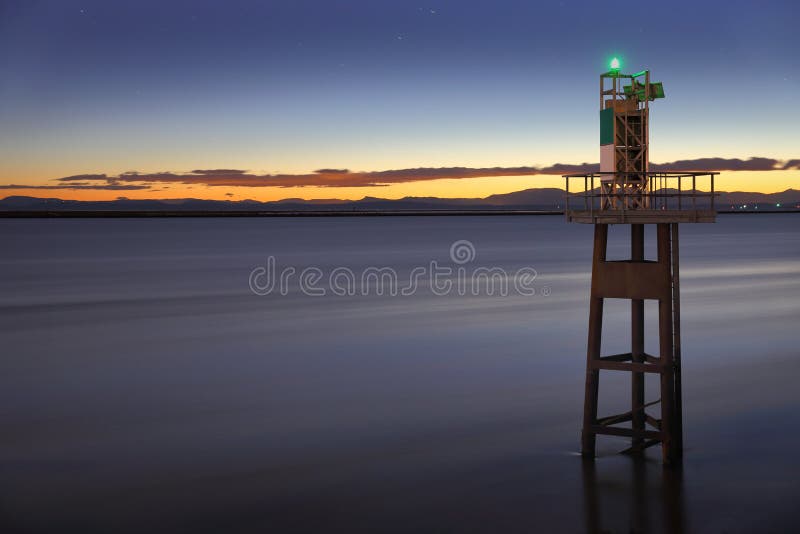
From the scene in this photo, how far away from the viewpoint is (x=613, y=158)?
13.5m

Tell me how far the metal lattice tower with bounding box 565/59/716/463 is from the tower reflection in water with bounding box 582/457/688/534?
32 cm

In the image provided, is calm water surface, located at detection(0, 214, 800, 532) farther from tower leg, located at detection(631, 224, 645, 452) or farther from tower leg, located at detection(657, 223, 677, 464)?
tower leg, located at detection(657, 223, 677, 464)

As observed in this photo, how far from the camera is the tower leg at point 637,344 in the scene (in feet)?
45.4

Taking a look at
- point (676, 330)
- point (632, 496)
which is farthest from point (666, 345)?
point (632, 496)

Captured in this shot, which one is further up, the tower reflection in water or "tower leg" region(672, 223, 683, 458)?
"tower leg" region(672, 223, 683, 458)

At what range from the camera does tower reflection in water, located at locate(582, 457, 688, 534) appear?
12.0 metres

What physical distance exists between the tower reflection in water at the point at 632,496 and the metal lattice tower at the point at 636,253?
318mm

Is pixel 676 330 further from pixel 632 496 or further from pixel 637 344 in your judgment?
pixel 632 496

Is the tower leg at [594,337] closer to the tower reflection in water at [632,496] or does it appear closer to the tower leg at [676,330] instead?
the tower reflection in water at [632,496]

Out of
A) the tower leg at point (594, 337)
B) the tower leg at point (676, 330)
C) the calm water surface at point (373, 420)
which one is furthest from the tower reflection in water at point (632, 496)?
the tower leg at point (594, 337)

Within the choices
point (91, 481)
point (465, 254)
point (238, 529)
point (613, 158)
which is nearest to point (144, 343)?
point (91, 481)

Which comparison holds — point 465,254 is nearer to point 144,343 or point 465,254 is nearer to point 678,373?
point 144,343

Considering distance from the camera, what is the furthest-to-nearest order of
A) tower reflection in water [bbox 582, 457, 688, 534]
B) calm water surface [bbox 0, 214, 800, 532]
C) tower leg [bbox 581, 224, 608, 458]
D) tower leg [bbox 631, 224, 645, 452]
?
tower leg [bbox 631, 224, 645, 452] → tower leg [bbox 581, 224, 608, 458] → calm water surface [bbox 0, 214, 800, 532] → tower reflection in water [bbox 582, 457, 688, 534]

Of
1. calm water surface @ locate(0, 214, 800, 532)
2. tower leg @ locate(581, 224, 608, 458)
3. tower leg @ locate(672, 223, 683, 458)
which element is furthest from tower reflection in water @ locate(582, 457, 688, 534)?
tower leg @ locate(581, 224, 608, 458)
